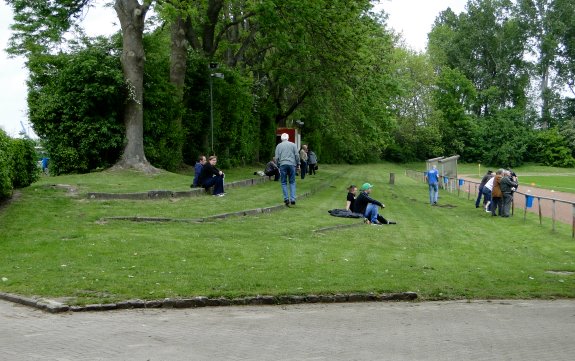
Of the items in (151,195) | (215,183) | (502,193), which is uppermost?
(215,183)

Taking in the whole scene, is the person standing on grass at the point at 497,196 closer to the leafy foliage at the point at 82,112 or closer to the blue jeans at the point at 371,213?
the blue jeans at the point at 371,213

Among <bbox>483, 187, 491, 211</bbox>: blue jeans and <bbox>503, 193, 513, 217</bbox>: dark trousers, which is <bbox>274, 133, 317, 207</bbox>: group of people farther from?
<bbox>483, 187, 491, 211</bbox>: blue jeans

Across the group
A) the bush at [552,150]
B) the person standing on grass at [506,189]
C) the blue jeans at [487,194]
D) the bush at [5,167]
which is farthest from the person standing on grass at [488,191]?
the bush at [552,150]

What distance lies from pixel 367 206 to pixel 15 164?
32.7 feet

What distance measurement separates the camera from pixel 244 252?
1348 centimetres

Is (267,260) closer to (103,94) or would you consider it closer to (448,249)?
(448,249)

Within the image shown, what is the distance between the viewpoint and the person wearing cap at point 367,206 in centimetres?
2036

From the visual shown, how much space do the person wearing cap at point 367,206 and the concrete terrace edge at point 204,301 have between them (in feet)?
31.3

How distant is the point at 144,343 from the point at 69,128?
21.3m

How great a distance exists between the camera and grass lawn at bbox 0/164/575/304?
34.8 ft

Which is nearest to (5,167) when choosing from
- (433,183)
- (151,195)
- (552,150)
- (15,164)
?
(15,164)

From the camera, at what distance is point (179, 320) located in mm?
8695

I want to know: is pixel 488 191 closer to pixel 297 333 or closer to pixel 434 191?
pixel 434 191

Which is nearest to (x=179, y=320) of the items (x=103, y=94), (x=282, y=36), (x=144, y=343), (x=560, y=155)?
(x=144, y=343)
